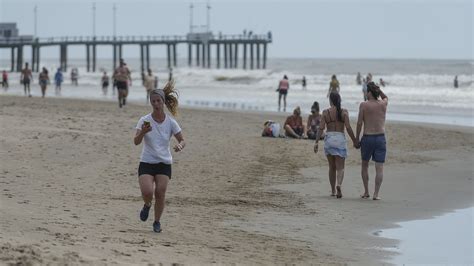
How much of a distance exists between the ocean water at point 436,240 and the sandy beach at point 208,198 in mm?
193

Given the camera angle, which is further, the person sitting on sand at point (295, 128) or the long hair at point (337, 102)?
the person sitting on sand at point (295, 128)

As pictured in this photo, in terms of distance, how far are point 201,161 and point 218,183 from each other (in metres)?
2.15

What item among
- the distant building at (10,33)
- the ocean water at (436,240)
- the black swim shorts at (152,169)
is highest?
the distant building at (10,33)

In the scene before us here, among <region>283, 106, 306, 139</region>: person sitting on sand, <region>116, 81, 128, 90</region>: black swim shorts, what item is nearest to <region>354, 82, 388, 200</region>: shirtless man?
<region>283, 106, 306, 139</region>: person sitting on sand

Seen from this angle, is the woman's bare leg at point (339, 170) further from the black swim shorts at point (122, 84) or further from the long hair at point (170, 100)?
the black swim shorts at point (122, 84)

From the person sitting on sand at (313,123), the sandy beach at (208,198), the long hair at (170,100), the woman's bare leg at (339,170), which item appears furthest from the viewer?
the person sitting on sand at (313,123)

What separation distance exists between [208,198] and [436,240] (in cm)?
298

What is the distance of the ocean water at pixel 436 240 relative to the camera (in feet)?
25.4

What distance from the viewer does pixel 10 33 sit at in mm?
92438

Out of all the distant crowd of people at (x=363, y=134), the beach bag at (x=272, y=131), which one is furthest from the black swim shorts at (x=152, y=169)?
the beach bag at (x=272, y=131)

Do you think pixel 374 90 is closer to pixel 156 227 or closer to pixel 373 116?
pixel 373 116

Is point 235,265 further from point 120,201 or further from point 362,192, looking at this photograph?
point 362,192

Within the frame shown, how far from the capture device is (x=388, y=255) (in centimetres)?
783

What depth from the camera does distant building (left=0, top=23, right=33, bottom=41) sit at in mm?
89950
